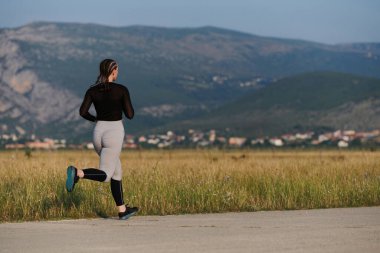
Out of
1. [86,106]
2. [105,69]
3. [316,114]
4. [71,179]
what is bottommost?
[316,114]

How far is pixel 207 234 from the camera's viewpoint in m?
11.8

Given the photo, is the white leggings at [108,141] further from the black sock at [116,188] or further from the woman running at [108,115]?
the black sock at [116,188]

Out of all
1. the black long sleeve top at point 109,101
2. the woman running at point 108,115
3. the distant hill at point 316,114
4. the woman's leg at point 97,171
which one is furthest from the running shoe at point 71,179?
the distant hill at point 316,114

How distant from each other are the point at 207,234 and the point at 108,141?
1936 mm

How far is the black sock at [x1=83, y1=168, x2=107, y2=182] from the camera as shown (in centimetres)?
1278

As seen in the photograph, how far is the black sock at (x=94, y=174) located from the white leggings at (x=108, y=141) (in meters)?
0.07

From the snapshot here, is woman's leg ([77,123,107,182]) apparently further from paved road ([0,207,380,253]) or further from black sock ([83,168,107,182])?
paved road ([0,207,380,253])

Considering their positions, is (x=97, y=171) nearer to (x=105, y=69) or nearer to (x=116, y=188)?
(x=116, y=188)

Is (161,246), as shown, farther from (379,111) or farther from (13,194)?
(379,111)

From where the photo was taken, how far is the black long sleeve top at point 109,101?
12992 mm

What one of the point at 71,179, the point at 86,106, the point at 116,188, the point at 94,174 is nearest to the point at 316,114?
the point at 116,188

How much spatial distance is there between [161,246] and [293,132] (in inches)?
6387

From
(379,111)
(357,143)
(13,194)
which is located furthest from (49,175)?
(379,111)

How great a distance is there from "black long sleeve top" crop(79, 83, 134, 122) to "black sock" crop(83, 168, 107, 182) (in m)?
0.65
